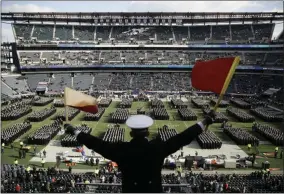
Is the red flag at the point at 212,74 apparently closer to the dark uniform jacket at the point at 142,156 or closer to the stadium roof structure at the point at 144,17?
the dark uniform jacket at the point at 142,156

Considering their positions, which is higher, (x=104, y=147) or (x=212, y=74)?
(x=212, y=74)

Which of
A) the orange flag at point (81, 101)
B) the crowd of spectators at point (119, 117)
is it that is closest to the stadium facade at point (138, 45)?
the crowd of spectators at point (119, 117)

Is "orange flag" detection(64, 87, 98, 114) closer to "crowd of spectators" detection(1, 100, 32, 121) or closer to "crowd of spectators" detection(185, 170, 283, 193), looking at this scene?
"crowd of spectators" detection(185, 170, 283, 193)

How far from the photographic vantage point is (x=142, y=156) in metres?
3.20

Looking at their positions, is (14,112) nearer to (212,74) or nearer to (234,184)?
(234,184)

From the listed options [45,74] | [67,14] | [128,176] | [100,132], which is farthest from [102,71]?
[128,176]

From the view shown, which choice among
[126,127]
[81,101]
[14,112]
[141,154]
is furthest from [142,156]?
[14,112]

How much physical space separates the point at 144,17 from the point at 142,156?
57259 mm

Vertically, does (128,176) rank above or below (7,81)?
below

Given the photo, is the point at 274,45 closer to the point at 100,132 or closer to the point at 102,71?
the point at 102,71

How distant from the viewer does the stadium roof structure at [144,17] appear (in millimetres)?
56750

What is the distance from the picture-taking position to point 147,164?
3.22 metres

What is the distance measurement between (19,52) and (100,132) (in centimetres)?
3696

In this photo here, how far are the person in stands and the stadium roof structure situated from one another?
5481 cm
